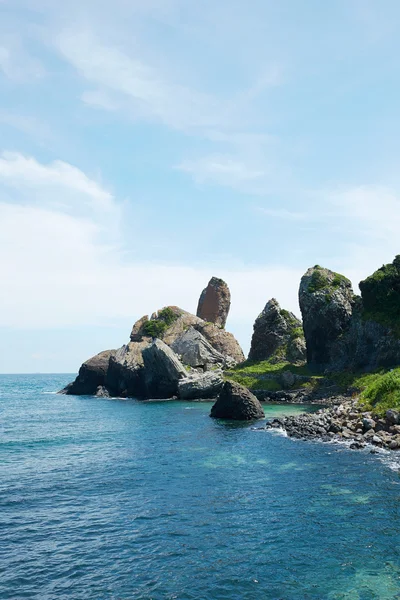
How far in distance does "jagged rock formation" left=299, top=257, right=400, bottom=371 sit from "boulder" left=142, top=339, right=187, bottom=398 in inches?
1130

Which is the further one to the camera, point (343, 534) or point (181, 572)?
point (343, 534)

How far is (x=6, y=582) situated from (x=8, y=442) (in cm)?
3373

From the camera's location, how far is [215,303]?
145500 mm

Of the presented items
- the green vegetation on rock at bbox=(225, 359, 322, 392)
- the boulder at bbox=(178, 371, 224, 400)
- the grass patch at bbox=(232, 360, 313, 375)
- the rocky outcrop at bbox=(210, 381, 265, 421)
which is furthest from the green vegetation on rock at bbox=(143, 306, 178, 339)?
the rocky outcrop at bbox=(210, 381, 265, 421)

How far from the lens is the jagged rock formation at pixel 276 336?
108m

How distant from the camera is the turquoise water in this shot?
16.7 m

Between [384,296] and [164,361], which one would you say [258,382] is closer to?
[164,361]

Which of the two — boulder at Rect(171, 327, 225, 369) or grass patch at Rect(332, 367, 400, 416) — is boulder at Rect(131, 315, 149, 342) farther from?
grass patch at Rect(332, 367, 400, 416)

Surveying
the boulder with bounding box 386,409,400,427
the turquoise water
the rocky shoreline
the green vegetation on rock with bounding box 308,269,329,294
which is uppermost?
the green vegetation on rock with bounding box 308,269,329,294

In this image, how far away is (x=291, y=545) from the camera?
1988 centimetres

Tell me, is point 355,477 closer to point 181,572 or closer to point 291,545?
point 291,545

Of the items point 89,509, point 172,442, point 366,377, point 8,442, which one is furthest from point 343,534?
point 366,377

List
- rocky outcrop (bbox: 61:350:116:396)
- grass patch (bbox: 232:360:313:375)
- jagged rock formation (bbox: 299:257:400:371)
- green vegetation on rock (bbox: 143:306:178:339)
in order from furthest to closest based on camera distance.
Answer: green vegetation on rock (bbox: 143:306:178:339) < rocky outcrop (bbox: 61:350:116:396) < grass patch (bbox: 232:360:313:375) < jagged rock formation (bbox: 299:257:400:371)

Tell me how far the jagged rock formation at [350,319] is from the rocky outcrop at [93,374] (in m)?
51.8
